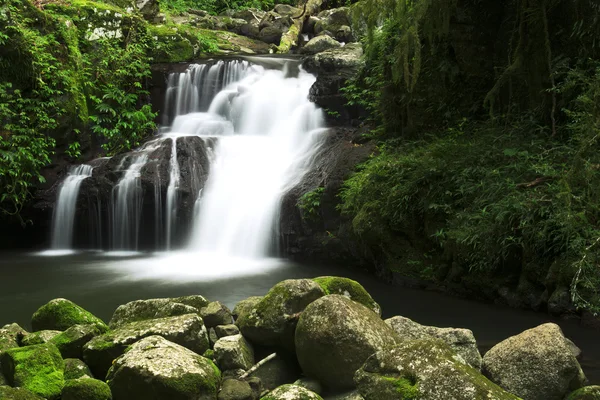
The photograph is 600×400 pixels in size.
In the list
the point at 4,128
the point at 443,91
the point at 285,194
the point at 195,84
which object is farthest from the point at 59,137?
the point at 443,91

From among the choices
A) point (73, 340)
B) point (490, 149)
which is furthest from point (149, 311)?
point (490, 149)

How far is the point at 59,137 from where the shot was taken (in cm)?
1298

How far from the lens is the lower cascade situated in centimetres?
1118

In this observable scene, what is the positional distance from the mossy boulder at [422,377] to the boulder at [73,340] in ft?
7.80

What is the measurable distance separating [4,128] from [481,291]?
10.4m

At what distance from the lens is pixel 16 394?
3.33 meters

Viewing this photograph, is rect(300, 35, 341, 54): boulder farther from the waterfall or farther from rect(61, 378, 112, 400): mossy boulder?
rect(61, 378, 112, 400): mossy boulder

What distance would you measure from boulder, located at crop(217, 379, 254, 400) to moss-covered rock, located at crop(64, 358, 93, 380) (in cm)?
112

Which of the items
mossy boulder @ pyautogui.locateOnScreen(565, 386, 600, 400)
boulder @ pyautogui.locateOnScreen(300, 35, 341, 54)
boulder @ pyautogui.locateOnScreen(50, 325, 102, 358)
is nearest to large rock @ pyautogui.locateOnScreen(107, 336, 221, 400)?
boulder @ pyautogui.locateOnScreen(50, 325, 102, 358)

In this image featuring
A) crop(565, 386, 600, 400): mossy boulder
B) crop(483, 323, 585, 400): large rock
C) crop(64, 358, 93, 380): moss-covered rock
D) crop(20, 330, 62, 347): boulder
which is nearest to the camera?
crop(565, 386, 600, 400): mossy boulder

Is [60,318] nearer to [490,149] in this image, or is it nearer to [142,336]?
[142,336]

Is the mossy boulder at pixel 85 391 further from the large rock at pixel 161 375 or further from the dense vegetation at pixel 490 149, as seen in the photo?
the dense vegetation at pixel 490 149

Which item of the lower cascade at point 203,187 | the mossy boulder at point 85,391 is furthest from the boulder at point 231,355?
the lower cascade at point 203,187

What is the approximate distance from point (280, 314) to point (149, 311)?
1.42 metres
